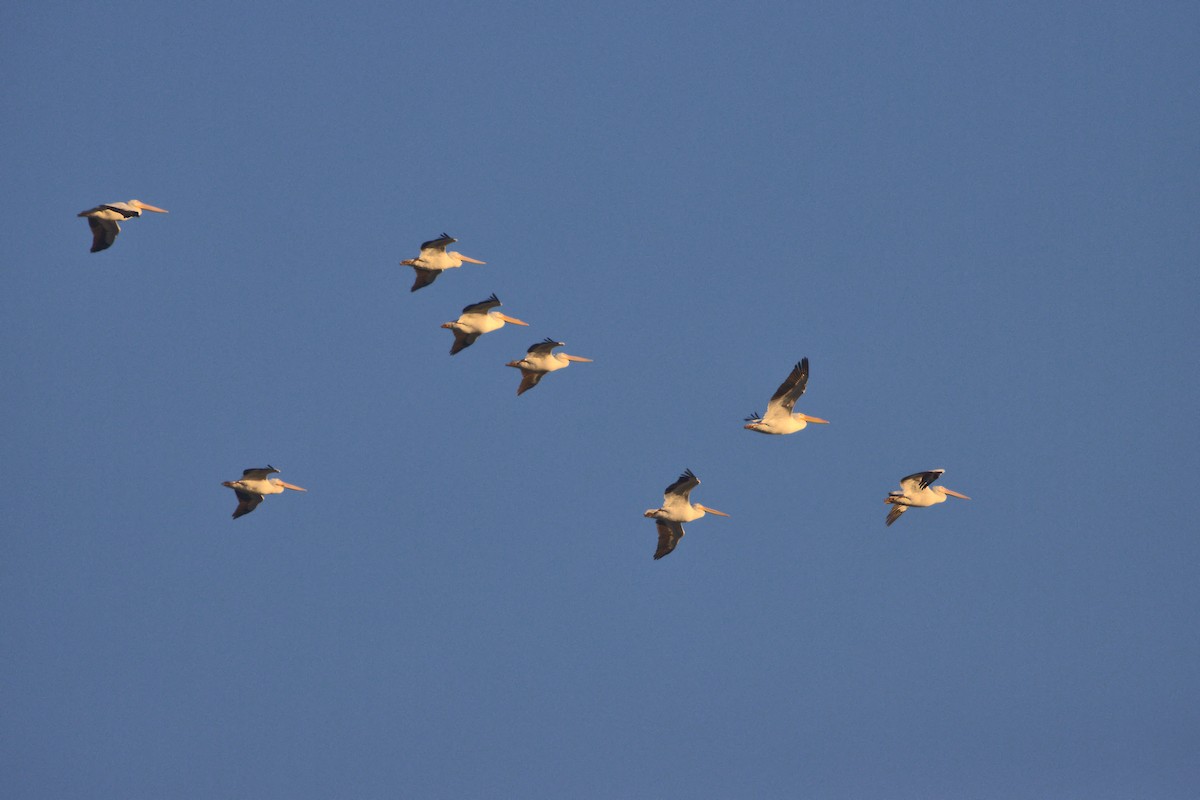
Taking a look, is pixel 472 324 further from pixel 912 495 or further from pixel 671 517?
pixel 912 495

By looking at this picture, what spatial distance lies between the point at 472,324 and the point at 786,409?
6528 millimetres

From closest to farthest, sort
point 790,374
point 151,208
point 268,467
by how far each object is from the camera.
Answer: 1. point 790,374
2. point 268,467
3. point 151,208

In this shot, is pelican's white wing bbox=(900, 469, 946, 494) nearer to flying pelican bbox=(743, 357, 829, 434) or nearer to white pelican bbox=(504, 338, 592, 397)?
flying pelican bbox=(743, 357, 829, 434)

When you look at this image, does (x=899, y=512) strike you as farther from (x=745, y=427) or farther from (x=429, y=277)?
(x=429, y=277)

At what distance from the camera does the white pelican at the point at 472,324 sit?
1368 inches

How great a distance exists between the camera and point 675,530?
105 ft

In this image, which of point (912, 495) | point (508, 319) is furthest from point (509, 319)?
point (912, 495)

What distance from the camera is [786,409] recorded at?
104 feet

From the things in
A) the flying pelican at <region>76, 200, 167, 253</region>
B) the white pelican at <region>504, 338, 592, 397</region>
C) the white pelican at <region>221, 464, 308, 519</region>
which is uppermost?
the white pelican at <region>504, 338, 592, 397</region>

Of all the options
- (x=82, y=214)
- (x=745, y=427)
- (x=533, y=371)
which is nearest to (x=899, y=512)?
(x=745, y=427)

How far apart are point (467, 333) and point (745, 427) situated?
607 centimetres

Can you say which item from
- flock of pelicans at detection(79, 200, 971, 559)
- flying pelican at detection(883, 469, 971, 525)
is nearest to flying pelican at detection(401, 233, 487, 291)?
flock of pelicans at detection(79, 200, 971, 559)

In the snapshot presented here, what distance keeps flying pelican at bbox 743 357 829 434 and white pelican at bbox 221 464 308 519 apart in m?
8.71

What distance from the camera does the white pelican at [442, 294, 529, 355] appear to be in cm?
3475
